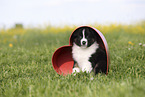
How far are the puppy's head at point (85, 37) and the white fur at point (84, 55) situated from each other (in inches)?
3.6

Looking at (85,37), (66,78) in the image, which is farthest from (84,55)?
(66,78)

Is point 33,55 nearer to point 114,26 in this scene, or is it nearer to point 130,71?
point 130,71

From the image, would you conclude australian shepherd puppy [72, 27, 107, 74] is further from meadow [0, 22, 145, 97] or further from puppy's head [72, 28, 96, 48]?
meadow [0, 22, 145, 97]

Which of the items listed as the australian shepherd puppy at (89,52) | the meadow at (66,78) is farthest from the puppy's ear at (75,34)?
the meadow at (66,78)

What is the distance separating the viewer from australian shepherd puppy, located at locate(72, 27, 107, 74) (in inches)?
130

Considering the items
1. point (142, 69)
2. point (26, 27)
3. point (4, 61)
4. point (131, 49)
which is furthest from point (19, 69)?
point (26, 27)

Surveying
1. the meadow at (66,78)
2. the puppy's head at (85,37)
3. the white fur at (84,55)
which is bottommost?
the meadow at (66,78)

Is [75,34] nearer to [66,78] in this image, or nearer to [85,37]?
[85,37]

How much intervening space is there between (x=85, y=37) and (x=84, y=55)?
0.35 m

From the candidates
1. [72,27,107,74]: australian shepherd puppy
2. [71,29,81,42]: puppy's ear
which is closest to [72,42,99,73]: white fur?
[72,27,107,74]: australian shepherd puppy

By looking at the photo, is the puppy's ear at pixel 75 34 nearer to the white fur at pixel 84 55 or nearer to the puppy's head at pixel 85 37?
the puppy's head at pixel 85 37

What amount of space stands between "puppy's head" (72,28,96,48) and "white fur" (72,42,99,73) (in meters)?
A: 0.09

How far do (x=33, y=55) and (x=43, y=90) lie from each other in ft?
8.78

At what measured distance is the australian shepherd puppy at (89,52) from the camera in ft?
10.8
